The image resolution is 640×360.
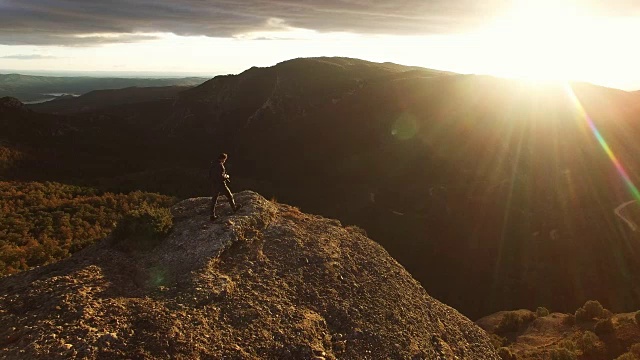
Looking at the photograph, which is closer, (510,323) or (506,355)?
(506,355)

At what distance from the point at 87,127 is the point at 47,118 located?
20304 millimetres

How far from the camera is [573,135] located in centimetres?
7794

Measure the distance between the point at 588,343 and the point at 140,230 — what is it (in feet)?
86.2

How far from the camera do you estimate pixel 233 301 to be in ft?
45.8

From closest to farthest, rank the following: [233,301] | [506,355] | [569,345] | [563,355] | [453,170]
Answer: [233,301] < [563,355] < [506,355] < [569,345] < [453,170]

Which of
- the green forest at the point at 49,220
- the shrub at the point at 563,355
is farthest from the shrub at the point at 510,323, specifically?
the green forest at the point at 49,220

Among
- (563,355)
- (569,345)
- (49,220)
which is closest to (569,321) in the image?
(569,345)

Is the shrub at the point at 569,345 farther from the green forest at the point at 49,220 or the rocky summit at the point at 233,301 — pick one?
the green forest at the point at 49,220

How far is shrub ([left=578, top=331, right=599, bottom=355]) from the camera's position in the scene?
23.7 metres

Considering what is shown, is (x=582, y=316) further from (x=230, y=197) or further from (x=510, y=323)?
(x=230, y=197)

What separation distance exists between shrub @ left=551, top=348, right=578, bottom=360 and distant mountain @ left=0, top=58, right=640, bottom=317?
26485 millimetres

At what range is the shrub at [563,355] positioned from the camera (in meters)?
21.8

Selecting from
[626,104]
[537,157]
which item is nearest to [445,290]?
[537,157]

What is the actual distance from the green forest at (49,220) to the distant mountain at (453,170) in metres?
13.5
